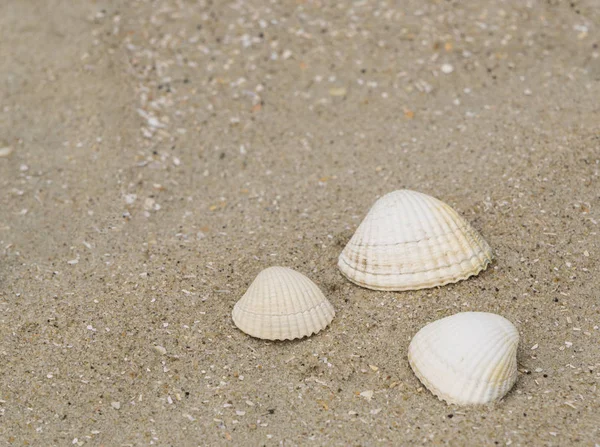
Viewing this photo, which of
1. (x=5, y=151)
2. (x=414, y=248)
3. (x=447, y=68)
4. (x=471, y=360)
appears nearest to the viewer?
(x=471, y=360)

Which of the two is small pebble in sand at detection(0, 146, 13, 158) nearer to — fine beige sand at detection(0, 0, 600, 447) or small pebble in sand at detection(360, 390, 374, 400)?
fine beige sand at detection(0, 0, 600, 447)

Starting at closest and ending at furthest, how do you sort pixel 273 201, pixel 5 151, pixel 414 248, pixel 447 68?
1. pixel 414 248
2. pixel 273 201
3. pixel 5 151
4. pixel 447 68

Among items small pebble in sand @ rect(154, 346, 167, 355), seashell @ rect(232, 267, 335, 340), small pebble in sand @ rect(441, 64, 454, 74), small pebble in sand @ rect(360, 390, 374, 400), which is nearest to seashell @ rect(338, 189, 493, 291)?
seashell @ rect(232, 267, 335, 340)

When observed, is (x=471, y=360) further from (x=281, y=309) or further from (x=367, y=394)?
(x=281, y=309)

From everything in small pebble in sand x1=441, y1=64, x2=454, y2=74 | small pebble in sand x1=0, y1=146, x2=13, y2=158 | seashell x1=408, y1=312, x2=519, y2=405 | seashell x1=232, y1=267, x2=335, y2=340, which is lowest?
small pebble in sand x1=0, y1=146, x2=13, y2=158

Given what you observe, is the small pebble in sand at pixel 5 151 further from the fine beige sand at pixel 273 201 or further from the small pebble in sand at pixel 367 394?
the small pebble in sand at pixel 367 394

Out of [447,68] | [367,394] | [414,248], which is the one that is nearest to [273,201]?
[414,248]

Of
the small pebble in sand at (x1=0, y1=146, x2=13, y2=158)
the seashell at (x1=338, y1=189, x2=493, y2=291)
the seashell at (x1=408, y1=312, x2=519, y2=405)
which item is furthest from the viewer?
the small pebble in sand at (x1=0, y1=146, x2=13, y2=158)
